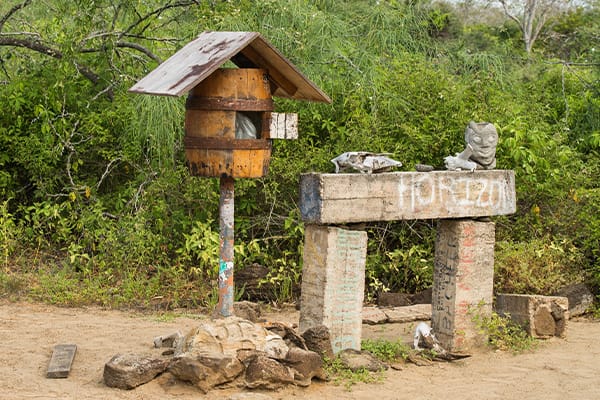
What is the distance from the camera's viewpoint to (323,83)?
10438 mm

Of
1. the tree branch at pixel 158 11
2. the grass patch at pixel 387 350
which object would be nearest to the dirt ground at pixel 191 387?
the grass patch at pixel 387 350

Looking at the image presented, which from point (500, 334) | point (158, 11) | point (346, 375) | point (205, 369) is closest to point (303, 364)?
point (346, 375)

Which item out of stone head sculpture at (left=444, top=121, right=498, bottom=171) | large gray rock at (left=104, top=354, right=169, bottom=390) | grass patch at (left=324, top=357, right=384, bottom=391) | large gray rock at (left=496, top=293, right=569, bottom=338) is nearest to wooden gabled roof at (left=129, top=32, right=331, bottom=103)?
stone head sculpture at (left=444, top=121, right=498, bottom=171)

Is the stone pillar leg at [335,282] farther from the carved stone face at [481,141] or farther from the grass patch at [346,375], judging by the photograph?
the carved stone face at [481,141]

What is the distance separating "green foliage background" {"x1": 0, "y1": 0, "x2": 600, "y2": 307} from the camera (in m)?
9.83

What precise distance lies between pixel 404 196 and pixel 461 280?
3.06 feet

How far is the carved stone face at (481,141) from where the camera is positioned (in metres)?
7.71

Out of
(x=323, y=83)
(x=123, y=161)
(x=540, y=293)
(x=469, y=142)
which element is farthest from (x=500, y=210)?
(x=123, y=161)

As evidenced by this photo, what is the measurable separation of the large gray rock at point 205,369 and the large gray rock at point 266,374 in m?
0.11

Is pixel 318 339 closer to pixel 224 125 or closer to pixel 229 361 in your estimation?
pixel 229 361

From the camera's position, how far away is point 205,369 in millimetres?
6094

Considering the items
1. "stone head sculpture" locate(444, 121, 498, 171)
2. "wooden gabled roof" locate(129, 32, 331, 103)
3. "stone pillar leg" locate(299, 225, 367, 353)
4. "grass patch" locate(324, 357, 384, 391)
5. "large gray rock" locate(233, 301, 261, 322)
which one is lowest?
"grass patch" locate(324, 357, 384, 391)

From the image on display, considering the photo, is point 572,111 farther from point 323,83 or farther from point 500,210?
point 500,210

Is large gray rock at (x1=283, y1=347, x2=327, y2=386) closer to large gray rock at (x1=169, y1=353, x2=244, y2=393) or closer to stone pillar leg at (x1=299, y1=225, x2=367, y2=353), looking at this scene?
large gray rock at (x1=169, y1=353, x2=244, y2=393)
